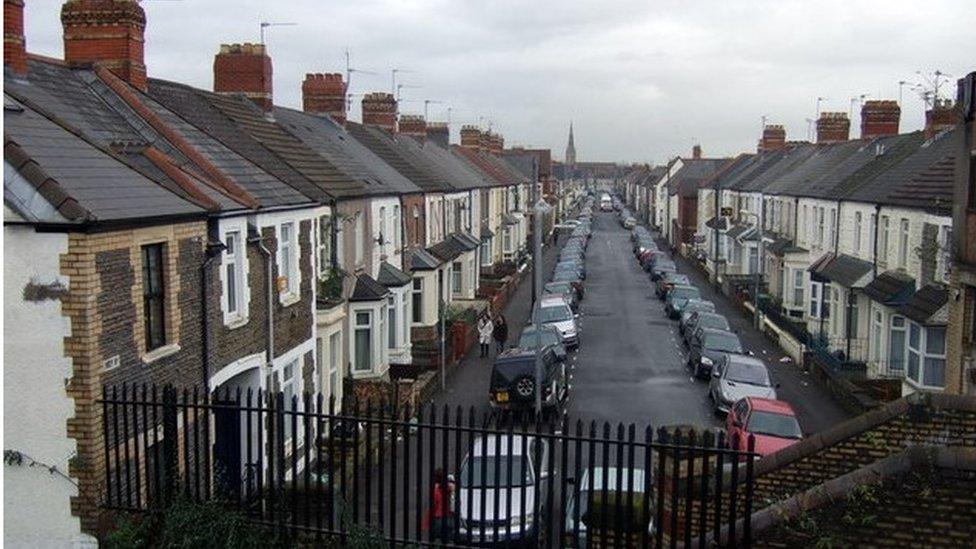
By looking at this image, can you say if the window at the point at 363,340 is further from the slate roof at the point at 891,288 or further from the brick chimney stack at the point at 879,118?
the brick chimney stack at the point at 879,118

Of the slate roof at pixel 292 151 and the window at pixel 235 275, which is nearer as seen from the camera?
the window at pixel 235 275

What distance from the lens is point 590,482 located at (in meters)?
7.70

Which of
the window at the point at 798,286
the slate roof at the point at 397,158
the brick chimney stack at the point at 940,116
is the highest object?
the brick chimney stack at the point at 940,116

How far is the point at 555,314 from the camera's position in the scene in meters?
33.7

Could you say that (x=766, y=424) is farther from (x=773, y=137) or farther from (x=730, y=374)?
(x=773, y=137)

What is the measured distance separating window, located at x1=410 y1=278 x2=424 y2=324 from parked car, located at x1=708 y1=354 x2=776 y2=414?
35.4 feet

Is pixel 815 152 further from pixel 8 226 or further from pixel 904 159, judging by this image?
pixel 8 226

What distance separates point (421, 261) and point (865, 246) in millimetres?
14765

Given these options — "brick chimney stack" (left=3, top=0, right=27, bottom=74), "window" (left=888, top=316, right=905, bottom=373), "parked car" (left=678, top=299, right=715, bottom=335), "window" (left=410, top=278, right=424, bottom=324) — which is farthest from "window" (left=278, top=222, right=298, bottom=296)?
"parked car" (left=678, top=299, right=715, bottom=335)

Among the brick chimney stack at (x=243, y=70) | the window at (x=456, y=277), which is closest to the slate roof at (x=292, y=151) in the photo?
the brick chimney stack at (x=243, y=70)

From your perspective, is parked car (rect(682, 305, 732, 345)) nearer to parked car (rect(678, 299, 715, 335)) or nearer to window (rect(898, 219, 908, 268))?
parked car (rect(678, 299, 715, 335))

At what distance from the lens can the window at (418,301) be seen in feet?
103

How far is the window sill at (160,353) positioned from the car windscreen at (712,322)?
22.6 metres

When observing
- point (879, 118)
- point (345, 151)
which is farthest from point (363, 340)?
point (879, 118)
